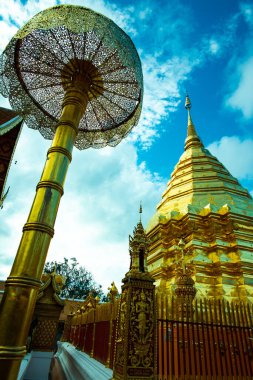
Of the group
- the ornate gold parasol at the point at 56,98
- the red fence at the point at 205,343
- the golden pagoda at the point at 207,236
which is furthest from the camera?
the golden pagoda at the point at 207,236

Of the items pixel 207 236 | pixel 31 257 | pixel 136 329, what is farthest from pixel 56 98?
pixel 207 236

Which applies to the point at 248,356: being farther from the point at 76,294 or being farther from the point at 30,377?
the point at 76,294

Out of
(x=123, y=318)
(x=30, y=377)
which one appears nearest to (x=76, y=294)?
(x=30, y=377)

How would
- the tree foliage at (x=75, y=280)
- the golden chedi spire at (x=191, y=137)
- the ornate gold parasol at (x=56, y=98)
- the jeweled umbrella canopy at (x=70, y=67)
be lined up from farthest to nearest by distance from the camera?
1. the tree foliage at (x=75, y=280)
2. the golden chedi spire at (x=191, y=137)
3. the jeweled umbrella canopy at (x=70, y=67)
4. the ornate gold parasol at (x=56, y=98)

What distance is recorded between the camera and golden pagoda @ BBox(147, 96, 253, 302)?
30.8 feet

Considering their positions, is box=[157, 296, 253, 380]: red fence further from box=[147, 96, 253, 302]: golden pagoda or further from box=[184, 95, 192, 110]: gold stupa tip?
box=[184, 95, 192, 110]: gold stupa tip

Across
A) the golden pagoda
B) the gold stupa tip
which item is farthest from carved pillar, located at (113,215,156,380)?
the gold stupa tip

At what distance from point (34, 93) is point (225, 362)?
578 cm

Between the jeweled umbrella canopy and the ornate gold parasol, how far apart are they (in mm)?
12

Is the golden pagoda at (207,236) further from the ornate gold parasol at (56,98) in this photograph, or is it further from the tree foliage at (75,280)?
the tree foliage at (75,280)

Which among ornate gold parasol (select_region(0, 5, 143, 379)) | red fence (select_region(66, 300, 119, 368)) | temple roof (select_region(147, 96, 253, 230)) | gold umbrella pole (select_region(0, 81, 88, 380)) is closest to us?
gold umbrella pole (select_region(0, 81, 88, 380))

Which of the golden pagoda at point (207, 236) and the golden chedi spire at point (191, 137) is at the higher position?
the golden chedi spire at point (191, 137)

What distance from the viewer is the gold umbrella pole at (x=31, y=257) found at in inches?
62.9

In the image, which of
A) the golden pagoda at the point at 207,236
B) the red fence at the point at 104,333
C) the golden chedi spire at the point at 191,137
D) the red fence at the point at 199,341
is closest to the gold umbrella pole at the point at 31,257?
the red fence at the point at 199,341
